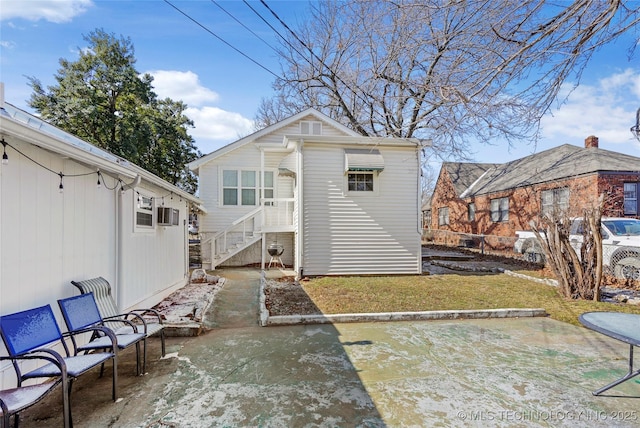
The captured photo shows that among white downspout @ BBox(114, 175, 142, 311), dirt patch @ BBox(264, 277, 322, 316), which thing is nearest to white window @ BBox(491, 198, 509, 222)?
dirt patch @ BBox(264, 277, 322, 316)

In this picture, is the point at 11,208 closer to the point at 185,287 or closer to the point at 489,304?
the point at 185,287

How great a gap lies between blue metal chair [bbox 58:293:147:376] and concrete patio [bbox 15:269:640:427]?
1.45ft

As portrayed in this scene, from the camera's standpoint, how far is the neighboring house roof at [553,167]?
1265 cm

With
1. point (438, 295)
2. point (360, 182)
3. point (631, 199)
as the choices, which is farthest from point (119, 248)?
point (631, 199)

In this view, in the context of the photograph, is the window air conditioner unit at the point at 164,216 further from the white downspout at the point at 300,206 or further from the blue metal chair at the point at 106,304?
the white downspout at the point at 300,206

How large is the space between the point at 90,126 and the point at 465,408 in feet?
72.7

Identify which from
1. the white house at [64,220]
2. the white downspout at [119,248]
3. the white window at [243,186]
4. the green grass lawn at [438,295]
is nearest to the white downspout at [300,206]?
the green grass lawn at [438,295]

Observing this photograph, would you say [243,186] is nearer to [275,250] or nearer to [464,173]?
[275,250]

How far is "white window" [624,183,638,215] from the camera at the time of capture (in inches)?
488

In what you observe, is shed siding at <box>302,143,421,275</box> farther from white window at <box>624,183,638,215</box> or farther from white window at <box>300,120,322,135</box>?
white window at <box>624,183,638,215</box>

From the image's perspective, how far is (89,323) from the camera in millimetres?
3561

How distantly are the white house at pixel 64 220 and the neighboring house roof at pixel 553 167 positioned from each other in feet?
50.3

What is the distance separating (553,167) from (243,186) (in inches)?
562

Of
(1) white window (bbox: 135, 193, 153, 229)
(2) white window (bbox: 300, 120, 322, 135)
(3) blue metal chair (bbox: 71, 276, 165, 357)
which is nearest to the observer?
(3) blue metal chair (bbox: 71, 276, 165, 357)
